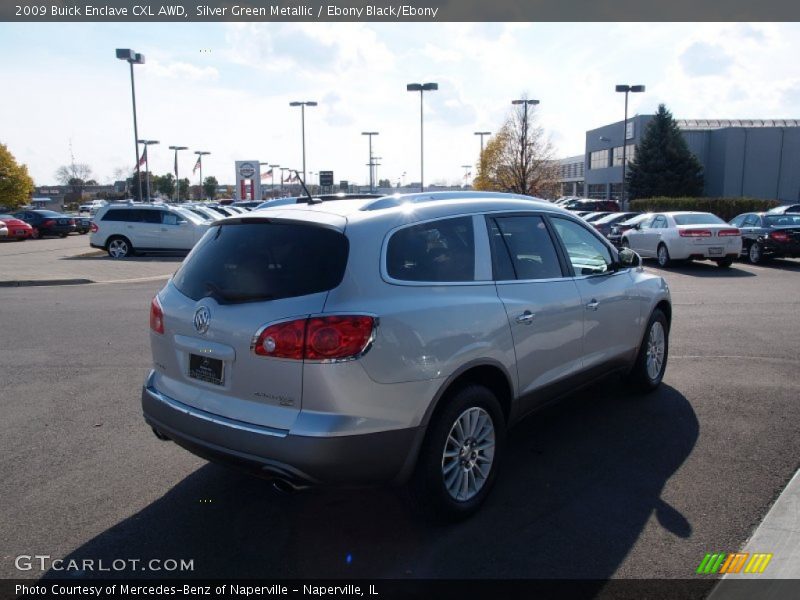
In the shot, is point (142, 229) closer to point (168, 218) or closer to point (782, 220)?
point (168, 218)

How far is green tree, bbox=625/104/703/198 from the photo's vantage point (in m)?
52.6

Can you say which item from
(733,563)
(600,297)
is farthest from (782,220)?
(733,563)

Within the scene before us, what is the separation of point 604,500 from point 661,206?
142 ft

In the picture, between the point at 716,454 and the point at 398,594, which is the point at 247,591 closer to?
the point at 398,594

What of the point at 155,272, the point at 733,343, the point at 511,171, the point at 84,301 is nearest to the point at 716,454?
the point at 733,343

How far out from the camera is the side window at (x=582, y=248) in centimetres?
512

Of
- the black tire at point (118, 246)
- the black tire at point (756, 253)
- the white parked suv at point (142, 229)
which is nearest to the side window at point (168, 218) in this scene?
the white parked suv at point (142, 229)

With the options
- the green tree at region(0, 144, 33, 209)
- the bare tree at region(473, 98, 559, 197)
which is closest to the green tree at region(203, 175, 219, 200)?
the green tree at region(0, 144, 33, 209)

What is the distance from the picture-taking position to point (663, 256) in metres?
18.7

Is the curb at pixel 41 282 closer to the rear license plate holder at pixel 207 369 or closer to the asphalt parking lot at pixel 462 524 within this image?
the asphalt parking lot at pixel 462 524

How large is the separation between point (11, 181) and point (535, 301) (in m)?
70.7

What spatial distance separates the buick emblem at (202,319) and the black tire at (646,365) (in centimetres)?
396

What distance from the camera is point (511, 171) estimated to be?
5616 cm
